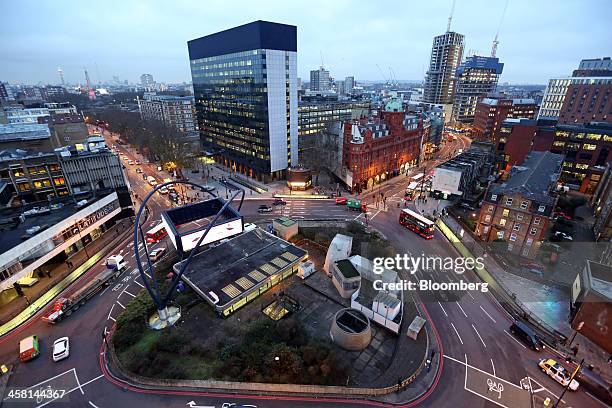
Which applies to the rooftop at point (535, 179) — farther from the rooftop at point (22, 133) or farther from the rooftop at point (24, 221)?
the rooftop at point (22, 133)

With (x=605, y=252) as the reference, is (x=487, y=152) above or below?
above

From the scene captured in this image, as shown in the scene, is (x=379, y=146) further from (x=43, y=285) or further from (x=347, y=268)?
(x=43, y=285)

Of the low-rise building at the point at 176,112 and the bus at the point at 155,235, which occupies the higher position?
the low-rise building at the point at 176,112

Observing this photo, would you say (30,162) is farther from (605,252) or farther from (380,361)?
(605,252)

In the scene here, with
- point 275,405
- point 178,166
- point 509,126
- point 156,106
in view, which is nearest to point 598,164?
point 509,126

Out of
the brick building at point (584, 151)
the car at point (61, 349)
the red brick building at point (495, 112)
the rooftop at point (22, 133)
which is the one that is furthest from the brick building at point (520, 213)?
the rooftop at point (22, 133)

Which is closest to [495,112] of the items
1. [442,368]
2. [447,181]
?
[447,181]

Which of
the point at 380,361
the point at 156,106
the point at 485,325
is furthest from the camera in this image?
the point at 156,106
